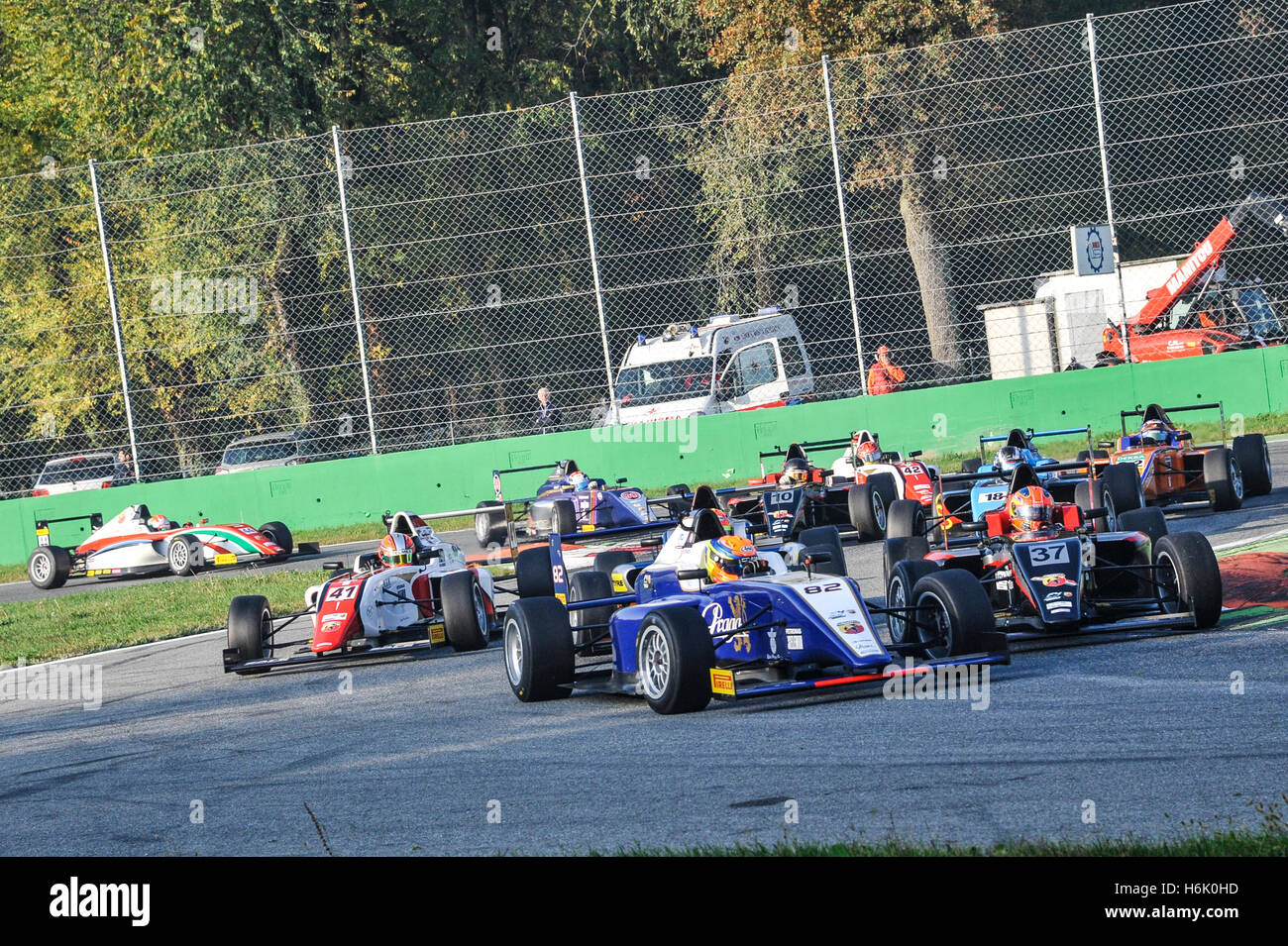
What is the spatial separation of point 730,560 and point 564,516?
24.9 feet

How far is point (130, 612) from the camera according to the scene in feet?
56.6

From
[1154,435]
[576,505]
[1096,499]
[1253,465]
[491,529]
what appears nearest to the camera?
[1096,499]

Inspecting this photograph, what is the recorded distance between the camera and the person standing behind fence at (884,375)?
73.6 feet

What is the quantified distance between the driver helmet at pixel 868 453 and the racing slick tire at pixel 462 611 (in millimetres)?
7011

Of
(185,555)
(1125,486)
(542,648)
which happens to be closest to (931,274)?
(1125,486)

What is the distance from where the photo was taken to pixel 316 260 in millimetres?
23547

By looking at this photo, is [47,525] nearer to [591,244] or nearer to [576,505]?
[591,244]

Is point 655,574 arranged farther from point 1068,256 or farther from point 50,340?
point 1068,256

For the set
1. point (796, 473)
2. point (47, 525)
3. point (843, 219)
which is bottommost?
point (796, 473)

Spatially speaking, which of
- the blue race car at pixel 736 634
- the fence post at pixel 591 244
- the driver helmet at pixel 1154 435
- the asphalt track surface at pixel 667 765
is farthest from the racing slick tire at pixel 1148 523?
the fence post at pixel 591 244

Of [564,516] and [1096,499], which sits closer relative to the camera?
[1096,499]

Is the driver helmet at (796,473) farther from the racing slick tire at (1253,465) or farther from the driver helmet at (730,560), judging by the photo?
the driver helmet at (730,560)
